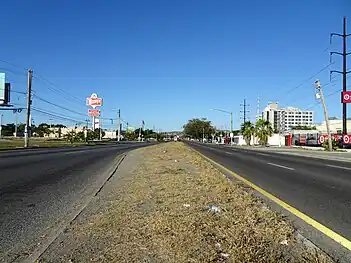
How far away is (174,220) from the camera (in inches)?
273

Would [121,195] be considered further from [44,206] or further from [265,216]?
[265,216]

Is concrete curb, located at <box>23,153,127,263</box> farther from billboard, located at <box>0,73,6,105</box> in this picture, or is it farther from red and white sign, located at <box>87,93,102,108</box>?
red and white sign, located at <box>87,93,102,108</box>

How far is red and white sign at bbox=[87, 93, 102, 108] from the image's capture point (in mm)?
107500

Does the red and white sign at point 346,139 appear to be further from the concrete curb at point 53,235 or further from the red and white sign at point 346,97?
the concrete curb at point 53,235

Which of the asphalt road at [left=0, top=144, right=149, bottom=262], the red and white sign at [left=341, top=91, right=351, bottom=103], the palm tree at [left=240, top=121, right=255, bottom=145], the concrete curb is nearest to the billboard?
the red and white sign at [left=341, top=91, right=351, bottom=103]

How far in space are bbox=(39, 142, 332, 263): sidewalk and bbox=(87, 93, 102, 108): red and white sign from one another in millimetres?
99866

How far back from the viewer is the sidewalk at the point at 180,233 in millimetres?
5137

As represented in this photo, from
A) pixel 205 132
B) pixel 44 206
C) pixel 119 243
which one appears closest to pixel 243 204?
pixel 119 243

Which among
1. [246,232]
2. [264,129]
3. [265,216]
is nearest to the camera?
[246,232]

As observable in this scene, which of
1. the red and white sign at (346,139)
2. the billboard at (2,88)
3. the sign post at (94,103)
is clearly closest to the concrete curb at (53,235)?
the red and white sign at (346,139)

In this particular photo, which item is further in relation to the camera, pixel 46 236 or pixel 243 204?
pixel 243 204

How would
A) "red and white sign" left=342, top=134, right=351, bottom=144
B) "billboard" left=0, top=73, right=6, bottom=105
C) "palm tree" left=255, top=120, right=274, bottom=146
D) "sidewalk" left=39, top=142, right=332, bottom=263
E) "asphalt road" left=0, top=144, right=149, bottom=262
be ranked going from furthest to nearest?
"palm tree" left=255, top=120, right=274, bottom=146, "billboard" left=0, top=73, right=6, bottom=105, "red and white sign" left=342, top=134, right=351, bottom=144, "asphalt road" left=0, top=144, right=149, bottom=262, "sidewalk" left=39, top=142, right=332, bottom=263

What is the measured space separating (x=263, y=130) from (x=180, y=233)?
83.7 metres

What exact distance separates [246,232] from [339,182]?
8.97m
